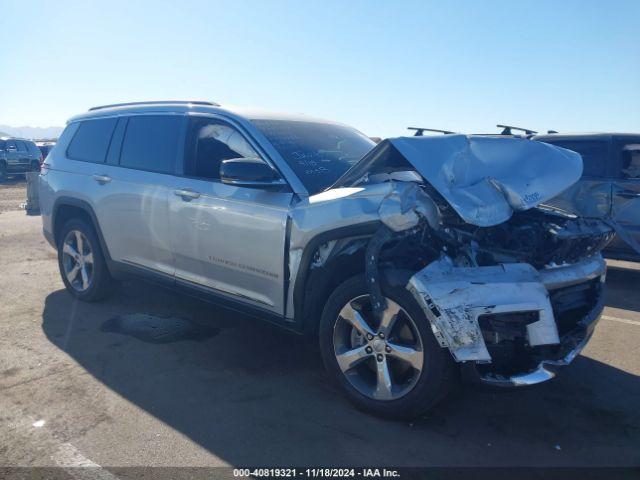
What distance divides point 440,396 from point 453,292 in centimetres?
63

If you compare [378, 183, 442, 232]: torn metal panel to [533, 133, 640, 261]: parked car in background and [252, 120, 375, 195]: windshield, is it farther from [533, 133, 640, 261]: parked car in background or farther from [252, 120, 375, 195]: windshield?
[533, 133, 640, 261]: parked car in background

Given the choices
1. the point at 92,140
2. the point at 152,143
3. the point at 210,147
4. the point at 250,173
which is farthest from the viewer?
the point at 92,140

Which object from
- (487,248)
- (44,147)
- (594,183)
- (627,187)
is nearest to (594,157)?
(594,183)

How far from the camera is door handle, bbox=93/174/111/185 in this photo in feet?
17.0

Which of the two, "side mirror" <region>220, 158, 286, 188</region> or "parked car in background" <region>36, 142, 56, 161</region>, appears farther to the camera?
"parked car in background" <region>36, 142, 56, 161</region>

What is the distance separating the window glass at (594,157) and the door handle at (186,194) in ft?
17.6

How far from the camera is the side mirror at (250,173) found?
3.74 metres

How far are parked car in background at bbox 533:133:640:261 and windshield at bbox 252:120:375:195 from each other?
354cm

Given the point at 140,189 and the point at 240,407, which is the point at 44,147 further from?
the point at 240,407

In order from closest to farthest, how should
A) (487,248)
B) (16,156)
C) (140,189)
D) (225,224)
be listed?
(487,248) → (225,224) → (140,189) → (16,156)

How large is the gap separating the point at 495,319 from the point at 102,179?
12.9 feet

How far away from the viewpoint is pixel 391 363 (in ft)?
10.8

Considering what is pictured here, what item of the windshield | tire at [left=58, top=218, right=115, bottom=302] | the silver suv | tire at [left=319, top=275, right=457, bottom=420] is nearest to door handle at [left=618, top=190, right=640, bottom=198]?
the silver suv

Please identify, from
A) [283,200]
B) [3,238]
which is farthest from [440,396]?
[3,238]
